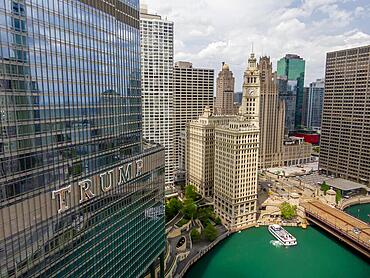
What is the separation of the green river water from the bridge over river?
262 cm

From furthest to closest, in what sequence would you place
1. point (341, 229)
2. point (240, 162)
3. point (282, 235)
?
point (240, 162), point (282, 235), point (341, 229)

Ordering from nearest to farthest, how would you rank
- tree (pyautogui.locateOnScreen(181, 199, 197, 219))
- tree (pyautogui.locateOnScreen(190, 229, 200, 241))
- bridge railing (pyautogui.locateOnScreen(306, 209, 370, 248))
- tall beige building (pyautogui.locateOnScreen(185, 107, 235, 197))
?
bridge railing (pyautogui.locateOnScreen(306, 209, 370, 248)), tree (pyautogui.locateOnScreen(190, 229, 200, 241)), tree (pyautogui.locateOnScreen(181, 199, 197, 219)), tall beige building (pyautogui.locateOnScreen(185, 107, 235, 197))

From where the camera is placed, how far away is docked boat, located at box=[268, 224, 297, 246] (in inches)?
3520

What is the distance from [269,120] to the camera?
175 m

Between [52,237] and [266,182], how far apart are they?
415ft

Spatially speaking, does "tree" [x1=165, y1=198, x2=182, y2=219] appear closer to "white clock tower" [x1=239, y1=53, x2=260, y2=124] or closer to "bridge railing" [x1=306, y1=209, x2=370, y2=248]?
"white clock tower" [x1=239, y1=53, x2=260, y2=124]

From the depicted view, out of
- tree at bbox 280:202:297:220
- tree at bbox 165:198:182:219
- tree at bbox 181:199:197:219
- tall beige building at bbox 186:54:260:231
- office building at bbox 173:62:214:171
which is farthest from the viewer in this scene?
office building at bbox 173:62:214:171

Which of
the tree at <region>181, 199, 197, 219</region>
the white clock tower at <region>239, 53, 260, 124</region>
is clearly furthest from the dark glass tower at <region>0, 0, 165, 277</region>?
the white clock tower at <region>239, 53, 260, 124</region>

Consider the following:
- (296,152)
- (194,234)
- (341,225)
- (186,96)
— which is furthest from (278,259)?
(296,152)

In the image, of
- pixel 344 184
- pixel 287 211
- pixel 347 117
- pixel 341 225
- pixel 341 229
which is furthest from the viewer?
pixel 347 117

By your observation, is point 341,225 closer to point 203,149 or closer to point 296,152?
point 203,149

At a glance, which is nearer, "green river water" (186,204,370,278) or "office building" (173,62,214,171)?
"green river water" (186,204,370,278)

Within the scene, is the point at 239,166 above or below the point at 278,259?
above

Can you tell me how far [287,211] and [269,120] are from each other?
81.8 metres
